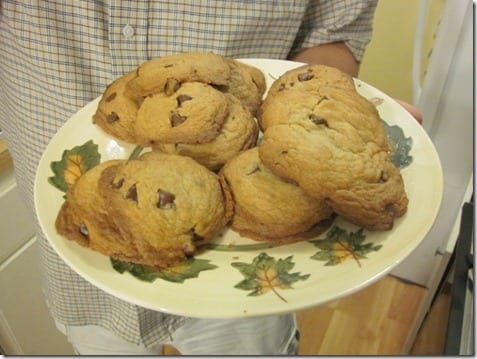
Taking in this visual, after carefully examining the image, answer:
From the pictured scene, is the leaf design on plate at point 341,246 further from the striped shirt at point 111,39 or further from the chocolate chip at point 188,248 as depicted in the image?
the striped shirt at point 111,39

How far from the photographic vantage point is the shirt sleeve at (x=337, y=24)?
843 mm

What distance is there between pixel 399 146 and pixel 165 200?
1.06 ft

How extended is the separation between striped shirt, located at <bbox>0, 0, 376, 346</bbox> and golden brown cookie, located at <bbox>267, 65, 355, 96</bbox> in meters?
0.17

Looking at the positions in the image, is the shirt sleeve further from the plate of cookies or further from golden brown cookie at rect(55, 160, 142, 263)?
golden brown cookie at rect(55, 160, 142, 263)

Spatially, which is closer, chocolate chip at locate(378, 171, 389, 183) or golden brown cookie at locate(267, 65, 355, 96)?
chocolate chip at locate(378, 171, 389, 183)

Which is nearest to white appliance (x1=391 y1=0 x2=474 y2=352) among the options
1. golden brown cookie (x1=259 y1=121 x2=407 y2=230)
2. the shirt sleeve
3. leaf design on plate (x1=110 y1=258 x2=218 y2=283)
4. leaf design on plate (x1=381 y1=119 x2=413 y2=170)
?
the shirt sleeve

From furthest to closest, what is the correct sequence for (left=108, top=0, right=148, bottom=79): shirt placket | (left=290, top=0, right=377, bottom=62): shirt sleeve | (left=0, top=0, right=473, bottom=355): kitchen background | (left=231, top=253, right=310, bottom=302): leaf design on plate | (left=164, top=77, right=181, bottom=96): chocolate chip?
(left=0, top=0, right=473, bottom=355): kitchen background → (left=290, top=0, right=377, bottom=62): shirt sleeve → (left=108, top=0, right=148, bottom=79): shirt placket → (left=164, top=77, right=181, bottom=96): chocolate chip → (left=231, top=253, right=310, bottom=302): leaf design on plate

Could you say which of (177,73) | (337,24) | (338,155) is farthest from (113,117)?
(337,24)

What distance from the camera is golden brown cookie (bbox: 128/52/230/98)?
611mm

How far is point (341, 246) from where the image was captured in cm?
54

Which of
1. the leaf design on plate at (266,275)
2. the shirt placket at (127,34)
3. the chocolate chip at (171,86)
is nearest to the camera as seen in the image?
the leaf design on plate at (266,275)

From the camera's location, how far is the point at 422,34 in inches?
62.9

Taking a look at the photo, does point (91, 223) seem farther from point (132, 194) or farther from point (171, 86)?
point (171, 86)

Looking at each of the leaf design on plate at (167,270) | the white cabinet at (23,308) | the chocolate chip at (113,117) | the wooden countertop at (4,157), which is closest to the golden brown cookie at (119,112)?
the chocolate chip at (113,117)
